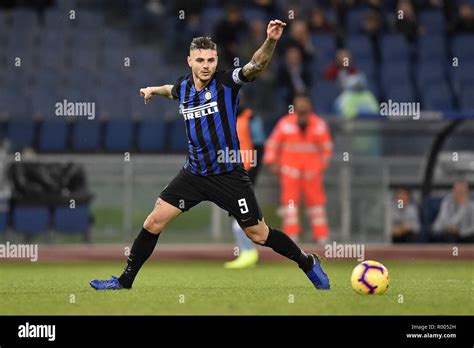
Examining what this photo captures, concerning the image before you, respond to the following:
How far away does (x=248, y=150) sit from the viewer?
46.9 ft

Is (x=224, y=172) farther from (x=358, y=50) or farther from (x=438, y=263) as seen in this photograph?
(x=358, y=50)

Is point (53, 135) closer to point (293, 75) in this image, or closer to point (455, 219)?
point (293, 75)

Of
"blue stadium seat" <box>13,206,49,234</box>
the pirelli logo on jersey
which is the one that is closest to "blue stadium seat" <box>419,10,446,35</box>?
"blue stadium seat" <box>13,206,49,234</box>

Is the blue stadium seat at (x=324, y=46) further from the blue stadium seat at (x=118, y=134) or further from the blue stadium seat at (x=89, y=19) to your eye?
the blue stadium seat at (x=89, y=19)

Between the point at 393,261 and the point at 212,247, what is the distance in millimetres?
2451

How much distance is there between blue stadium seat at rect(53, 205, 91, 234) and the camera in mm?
16125

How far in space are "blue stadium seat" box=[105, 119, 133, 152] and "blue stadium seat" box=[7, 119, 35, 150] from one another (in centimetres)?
123

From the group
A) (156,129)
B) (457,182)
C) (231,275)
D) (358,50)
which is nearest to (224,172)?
(231,275)

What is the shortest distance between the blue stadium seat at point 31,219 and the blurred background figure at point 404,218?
15.7ft

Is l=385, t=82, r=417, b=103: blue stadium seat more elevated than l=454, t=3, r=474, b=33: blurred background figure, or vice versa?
l=454, t=3, r=474, b=33: blurred background figure

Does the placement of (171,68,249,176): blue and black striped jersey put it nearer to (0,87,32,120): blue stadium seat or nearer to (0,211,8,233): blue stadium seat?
(0,211,8,233): blue stadium seat

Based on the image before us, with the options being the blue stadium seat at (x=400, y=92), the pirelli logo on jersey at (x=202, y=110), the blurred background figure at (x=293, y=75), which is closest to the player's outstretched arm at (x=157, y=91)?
the pirelli logo on jersey at (x=202, y=110)

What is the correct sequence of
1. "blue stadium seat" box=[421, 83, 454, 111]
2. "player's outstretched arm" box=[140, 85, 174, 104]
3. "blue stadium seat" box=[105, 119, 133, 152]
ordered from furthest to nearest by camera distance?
"blue stadium seat" box=[421, 83, 454, 111] → "blue stadium seat" box=[105, 119, 133, 152] → "player's outstretched arm" box=[140, 85, 174, 104]

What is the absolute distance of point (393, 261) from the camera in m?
15.8
